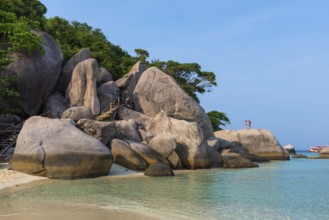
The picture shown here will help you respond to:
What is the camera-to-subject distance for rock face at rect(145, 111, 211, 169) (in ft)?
64.0

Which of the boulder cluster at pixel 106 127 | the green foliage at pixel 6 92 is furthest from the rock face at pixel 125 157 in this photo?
the green foliage at pixel 6 92

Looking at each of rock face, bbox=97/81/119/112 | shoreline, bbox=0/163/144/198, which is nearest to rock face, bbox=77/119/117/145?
shoreline, bbox=0/163/144/198

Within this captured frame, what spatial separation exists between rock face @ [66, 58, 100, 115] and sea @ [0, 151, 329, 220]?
1011 cm

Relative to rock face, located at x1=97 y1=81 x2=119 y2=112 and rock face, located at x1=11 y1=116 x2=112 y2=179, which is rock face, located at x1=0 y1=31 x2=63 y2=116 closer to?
rock face, located at x1=97 y1=81 x2=119 y2=112

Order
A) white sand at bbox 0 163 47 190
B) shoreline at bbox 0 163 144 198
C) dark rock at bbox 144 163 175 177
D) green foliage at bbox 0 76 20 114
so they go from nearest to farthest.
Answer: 1. shoreline at bbox 0 163 144 198
2. white sand at bbox 0 163 47 190
3. dark rock at bbox 144 163 175 177
4. green foliage at bbox 0 76 20 114

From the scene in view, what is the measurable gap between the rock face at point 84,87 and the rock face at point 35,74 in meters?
1.17

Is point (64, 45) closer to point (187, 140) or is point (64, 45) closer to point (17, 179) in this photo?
point (187, 140)

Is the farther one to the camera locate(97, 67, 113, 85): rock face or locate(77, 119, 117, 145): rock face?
locate(97, 67, 113, 85): rock face

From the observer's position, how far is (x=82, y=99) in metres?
23.1

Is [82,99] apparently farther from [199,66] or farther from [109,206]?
[199,66]

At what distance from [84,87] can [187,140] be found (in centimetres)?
790

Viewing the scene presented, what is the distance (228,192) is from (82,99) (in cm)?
1425

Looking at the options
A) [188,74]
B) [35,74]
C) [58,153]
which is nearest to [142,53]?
[188,74]

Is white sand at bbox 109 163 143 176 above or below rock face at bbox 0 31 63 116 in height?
below
